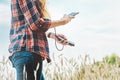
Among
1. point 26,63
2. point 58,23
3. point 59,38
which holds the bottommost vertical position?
point 26,63

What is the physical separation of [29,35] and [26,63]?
0.82 feet

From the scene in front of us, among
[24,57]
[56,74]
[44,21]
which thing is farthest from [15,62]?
[56,74]

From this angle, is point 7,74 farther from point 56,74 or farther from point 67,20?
point 67,20

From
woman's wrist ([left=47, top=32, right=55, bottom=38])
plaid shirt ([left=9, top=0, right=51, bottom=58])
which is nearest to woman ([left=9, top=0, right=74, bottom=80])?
plaid shirt ([left=9, top=0, right=51, bottom=58])

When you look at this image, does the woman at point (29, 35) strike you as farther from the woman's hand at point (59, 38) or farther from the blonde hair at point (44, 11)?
the woman's hand at point (59, 38)

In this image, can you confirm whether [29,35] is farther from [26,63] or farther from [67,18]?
[67,18]

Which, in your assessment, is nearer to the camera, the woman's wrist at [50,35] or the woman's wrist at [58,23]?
the woman's wrist at [58,23]

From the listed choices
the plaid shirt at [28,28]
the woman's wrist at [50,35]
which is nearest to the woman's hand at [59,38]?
the woman's wrist at [50,35]

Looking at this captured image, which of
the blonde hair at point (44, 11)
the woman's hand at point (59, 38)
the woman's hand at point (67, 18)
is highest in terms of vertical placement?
the blonde hair at point (44, 11)

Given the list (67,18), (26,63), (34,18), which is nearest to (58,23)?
(67,18)

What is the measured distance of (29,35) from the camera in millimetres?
4449

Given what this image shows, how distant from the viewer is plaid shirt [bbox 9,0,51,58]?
4379 mm

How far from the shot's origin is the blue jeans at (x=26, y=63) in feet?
14.3

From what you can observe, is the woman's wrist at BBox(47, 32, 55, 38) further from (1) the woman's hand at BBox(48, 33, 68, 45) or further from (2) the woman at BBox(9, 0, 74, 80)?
(2) the woman at BBox(9, 0, 74, 80)
